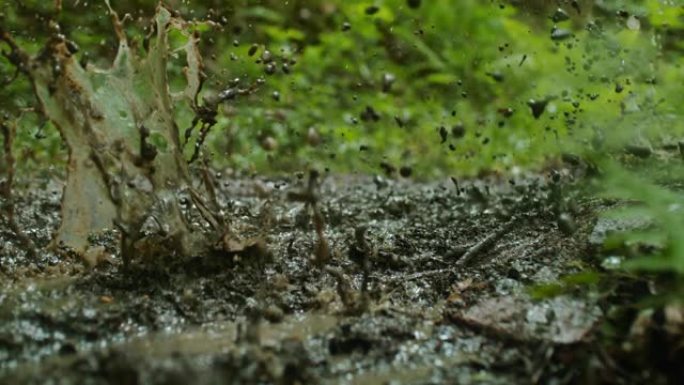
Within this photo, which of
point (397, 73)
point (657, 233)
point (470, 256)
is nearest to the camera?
point (657, 233)

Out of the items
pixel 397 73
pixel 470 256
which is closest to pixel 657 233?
pixel 470 256

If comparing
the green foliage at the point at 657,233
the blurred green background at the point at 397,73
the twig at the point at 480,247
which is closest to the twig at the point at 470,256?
the twig at the point at 480,247

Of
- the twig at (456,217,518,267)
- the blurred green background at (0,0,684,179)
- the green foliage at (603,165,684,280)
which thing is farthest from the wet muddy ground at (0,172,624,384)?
the blurred green background at (0,0,684,179)

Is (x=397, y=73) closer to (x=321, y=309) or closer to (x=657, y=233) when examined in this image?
(x=321, y=309)

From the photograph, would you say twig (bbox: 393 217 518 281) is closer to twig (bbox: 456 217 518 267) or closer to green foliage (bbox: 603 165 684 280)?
twig (bbox: 456 217 518 267)

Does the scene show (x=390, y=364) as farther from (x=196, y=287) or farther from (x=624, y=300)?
(x=196, y=287)
